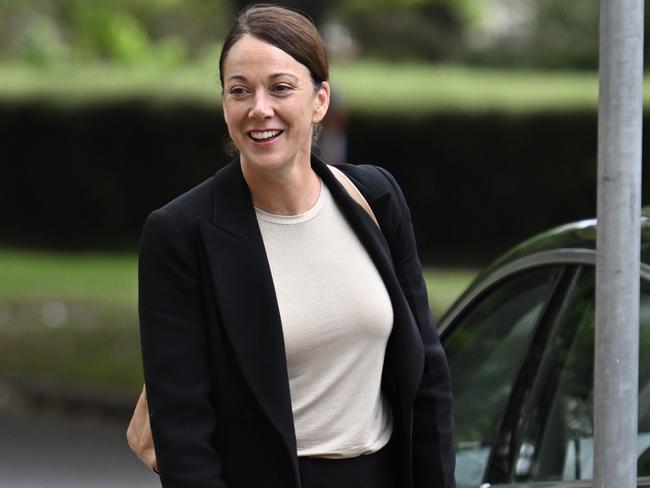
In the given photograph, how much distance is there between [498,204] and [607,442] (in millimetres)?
14947

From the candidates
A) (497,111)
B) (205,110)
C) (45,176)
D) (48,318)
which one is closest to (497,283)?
(48,318)

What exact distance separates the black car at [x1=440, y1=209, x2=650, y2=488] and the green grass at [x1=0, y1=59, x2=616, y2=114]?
1322cm

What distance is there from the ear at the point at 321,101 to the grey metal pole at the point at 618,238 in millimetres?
537

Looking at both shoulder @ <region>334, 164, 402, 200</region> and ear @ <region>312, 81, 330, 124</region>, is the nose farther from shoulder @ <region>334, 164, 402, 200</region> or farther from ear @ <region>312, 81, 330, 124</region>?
shoulder @ <region>334, 164, 402, 200</region>

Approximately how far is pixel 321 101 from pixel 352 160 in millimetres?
15482

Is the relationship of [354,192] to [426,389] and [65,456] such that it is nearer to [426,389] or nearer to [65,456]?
[426,389]

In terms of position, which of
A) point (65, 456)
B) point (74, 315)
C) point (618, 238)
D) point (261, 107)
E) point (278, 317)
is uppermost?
point (74, 315)

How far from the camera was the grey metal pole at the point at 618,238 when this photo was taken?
2748 mm

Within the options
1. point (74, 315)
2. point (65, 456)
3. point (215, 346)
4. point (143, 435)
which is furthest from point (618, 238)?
point (74, 315)

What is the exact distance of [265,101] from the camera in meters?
2.87

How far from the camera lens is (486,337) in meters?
4.17

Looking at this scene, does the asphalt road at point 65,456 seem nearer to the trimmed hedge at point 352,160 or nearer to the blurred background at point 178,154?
the blurred background at point 178,154

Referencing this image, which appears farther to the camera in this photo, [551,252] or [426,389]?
[551,252]

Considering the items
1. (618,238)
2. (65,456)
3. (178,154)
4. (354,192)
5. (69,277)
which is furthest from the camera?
(178,154)
